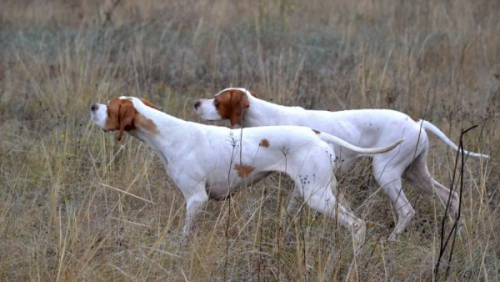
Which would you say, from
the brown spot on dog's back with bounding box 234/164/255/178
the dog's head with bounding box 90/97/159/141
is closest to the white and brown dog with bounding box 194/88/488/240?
the brown spot on dog's back with bounding box 234/164/255/178

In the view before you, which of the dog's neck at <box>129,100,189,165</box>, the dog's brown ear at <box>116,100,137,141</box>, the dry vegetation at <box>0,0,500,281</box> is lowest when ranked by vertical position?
the dry vegetation at <box>0,0,500,281</box>

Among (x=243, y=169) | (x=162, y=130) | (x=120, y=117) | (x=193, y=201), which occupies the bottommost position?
(x=193, y=201)

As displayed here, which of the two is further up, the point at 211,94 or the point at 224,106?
the point at 224,106

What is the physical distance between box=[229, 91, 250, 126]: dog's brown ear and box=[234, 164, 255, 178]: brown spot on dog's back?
85cm

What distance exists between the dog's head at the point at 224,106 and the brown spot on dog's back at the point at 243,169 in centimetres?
84

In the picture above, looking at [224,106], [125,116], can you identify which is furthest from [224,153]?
[224,106]

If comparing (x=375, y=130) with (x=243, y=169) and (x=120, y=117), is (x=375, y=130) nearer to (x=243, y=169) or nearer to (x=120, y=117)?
(x=243, y=169)

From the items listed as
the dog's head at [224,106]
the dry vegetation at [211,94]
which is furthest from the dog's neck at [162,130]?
the dog's head at [224,106]

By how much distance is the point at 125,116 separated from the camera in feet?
17.9

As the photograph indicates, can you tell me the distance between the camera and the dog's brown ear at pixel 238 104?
6238 mm

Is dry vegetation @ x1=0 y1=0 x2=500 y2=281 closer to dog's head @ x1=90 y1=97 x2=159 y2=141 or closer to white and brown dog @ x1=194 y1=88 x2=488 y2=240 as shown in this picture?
white and brown dog @ x1=194 y1=88 x2=488 y2=240

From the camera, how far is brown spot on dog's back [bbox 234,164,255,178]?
17.9 feet

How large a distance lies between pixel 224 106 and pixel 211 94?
2.42m

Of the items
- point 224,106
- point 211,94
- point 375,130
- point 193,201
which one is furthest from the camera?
point 211,94
